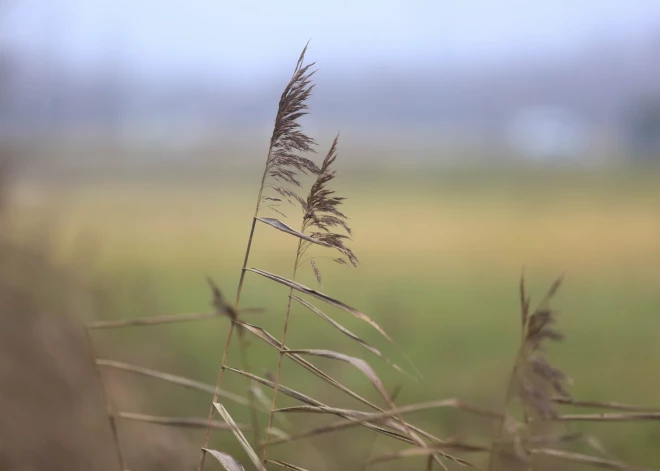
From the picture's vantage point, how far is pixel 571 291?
2133 mm

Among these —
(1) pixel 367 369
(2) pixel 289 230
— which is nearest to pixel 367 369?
(1) pixel 367 369

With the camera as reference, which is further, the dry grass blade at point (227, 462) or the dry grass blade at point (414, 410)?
the dry grass blade at point (227, 462)

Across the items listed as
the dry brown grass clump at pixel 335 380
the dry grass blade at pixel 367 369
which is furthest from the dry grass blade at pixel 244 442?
the dry grass blade at pixel 367 369

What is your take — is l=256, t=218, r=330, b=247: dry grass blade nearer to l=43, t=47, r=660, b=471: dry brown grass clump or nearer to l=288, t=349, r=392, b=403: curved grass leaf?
l=43, t=47, r=660, b=471: dry brown grass clump

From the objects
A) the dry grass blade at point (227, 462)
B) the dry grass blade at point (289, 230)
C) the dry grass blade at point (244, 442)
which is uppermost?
the dry grass blade at point (289, 230)

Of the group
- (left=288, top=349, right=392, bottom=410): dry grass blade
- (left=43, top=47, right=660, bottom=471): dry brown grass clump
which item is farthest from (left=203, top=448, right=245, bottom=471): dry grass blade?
(left=288, top=349, right=392, bottom=410): dry grass blade

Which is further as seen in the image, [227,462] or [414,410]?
[227,462]

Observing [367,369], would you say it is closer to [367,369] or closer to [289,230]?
[367,369]

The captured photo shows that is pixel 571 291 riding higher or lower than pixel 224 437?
higher

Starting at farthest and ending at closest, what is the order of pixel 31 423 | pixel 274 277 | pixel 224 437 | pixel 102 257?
pixel 102 257, pixel 224 437, pixel 31 423, pixel 274 277

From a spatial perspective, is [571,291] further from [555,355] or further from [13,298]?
[13,298]

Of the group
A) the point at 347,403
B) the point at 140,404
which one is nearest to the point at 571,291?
the point at 347,403

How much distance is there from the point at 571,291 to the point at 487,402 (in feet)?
1.99

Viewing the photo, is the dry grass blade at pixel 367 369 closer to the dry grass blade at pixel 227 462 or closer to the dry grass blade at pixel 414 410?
the dry grass blade at pixel 414 410
